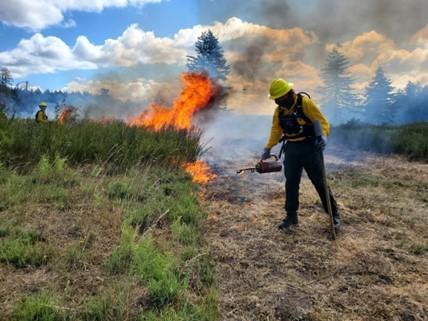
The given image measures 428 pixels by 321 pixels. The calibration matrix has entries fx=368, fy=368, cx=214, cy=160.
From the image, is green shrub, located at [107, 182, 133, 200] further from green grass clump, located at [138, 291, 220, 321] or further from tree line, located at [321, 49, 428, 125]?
tree line, located at [321, 49, 428, 125]

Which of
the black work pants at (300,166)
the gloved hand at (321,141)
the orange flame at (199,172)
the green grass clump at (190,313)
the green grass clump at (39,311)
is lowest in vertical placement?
the green grass clump at (190,313)

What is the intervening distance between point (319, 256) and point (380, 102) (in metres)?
44.0

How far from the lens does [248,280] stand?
3.79m

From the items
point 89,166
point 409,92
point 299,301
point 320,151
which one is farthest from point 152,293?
point 409,92

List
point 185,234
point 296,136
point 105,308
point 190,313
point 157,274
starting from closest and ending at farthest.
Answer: point 105,308 < point 190,313 < point 157,274 < point 185,234 < point 296,136

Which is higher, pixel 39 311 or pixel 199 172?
pixel 199 172

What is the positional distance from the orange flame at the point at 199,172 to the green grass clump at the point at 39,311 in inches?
209

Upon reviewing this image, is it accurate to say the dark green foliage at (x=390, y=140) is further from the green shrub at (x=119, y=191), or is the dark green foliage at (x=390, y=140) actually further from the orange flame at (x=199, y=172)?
the green shrub at (x=119, y=191)

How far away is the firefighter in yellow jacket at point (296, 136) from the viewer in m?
5.05

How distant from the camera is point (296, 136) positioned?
5227 millimetres

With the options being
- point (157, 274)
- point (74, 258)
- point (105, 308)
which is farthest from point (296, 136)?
point (105, 308)

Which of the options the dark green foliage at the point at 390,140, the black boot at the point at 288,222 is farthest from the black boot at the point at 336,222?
the dark green foliage at the point at 390,140

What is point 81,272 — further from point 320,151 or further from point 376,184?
point 376,184

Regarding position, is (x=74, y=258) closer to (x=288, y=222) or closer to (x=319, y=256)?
(x=319, y=256)
